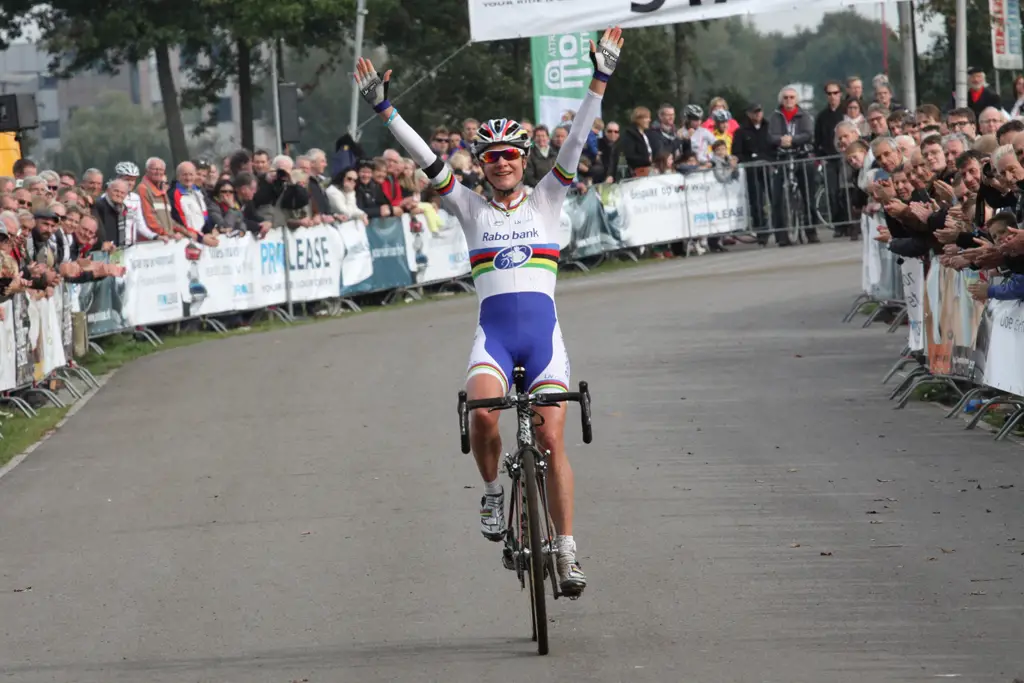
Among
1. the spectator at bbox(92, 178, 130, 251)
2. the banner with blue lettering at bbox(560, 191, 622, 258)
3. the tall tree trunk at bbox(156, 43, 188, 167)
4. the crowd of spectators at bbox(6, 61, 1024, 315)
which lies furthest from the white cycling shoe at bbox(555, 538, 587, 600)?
the tall tree trunk at bbox(156, 43, 188, 167)


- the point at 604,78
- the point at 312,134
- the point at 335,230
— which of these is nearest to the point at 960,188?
the point at 604,78

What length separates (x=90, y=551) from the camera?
1125cm

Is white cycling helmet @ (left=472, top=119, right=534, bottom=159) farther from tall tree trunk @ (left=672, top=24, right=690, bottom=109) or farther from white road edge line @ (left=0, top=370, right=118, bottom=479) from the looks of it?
tall tree trunk @ (left=672, top=24, right=690, bottom=109)

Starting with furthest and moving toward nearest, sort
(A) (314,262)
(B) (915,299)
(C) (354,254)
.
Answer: (C) (354,254)
(A) (314,262)
(B) (915,299)

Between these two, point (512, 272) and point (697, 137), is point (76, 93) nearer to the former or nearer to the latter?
point (697, 137)

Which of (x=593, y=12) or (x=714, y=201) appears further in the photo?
(x=714, y=201)

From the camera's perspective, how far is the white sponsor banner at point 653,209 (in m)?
30.3

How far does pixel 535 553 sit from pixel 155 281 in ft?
50.3

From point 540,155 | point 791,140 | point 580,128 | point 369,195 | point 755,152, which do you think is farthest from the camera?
point 755,152

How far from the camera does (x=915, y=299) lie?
16.9m

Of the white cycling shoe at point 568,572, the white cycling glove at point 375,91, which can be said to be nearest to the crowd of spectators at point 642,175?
the white cycling glove at point 375,91

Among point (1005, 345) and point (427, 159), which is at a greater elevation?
point (427, 159)

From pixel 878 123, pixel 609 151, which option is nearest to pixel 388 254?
pixel 609 151

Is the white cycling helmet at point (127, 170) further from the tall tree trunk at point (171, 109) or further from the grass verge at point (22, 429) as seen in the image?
the tall tree trunk at point (171, 109)
